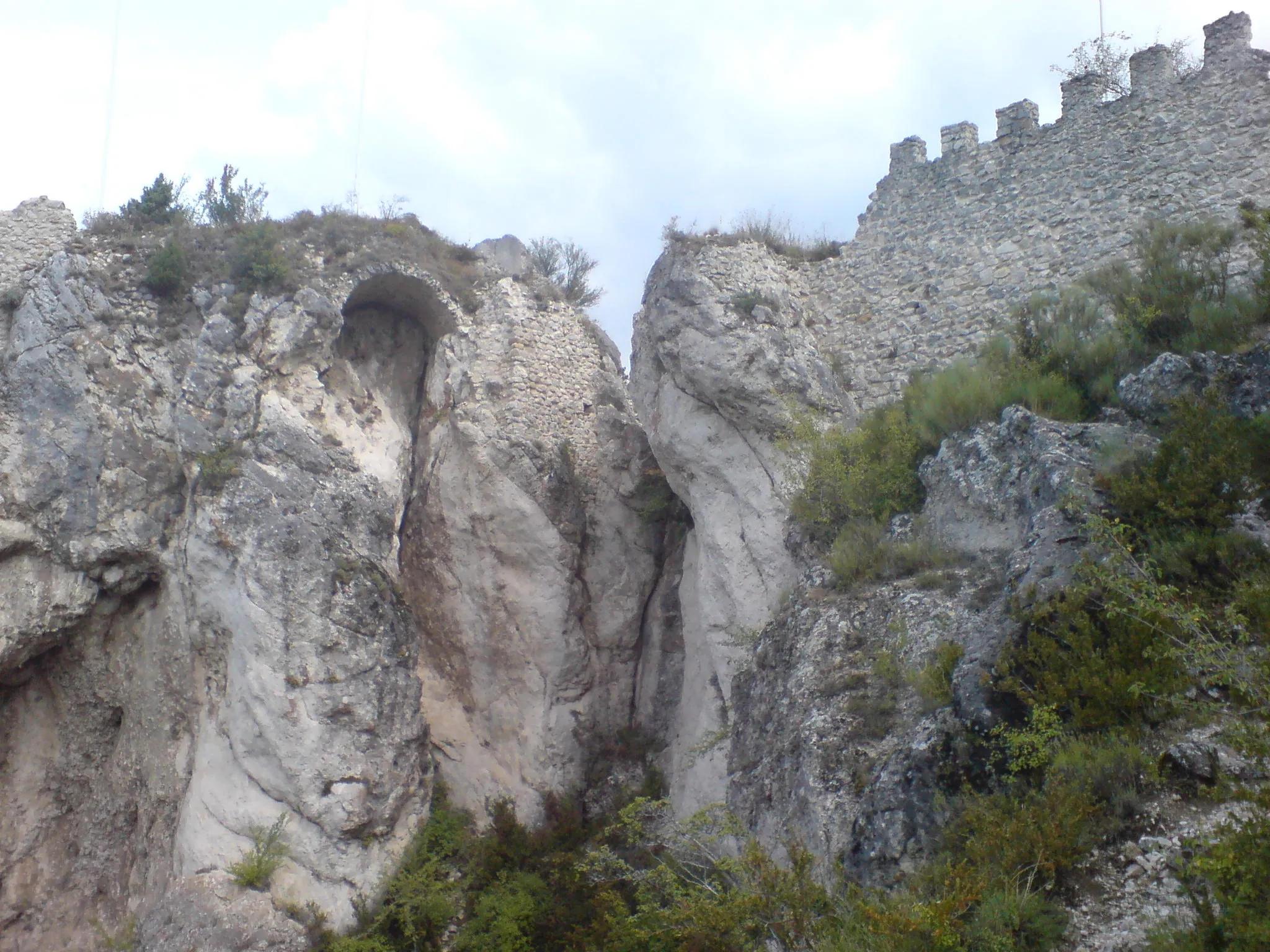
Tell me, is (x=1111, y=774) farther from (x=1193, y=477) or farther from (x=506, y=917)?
(x=506, y=917)

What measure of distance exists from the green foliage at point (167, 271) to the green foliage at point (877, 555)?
9639 millimetres

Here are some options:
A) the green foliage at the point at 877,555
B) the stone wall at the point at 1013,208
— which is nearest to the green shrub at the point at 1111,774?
the green foliage at the point at 877,555

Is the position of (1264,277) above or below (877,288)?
below

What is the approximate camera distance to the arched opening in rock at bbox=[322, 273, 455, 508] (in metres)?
Result: 14.1

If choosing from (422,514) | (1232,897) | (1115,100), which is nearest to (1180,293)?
(1115,100)

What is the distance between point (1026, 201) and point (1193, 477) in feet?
21.5

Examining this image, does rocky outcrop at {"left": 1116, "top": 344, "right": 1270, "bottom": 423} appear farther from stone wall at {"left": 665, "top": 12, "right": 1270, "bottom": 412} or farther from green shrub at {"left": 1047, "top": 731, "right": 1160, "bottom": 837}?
green shrub at {"left": 1047, "top": 731, "right": 1160, "bottom": 837}

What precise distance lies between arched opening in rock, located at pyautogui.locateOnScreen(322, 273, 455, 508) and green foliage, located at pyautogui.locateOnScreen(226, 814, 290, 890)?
4613 millimetres

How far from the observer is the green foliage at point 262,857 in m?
10.8

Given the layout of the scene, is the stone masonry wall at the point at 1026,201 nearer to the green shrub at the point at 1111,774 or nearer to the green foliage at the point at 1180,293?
the green foliage at the point at 1180,293

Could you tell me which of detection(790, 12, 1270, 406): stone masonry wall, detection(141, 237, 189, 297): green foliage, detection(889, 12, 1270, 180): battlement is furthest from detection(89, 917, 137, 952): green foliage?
detection(889, 12, 1270, 180): battlement

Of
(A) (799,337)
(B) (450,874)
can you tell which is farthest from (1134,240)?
(B) (450,874)

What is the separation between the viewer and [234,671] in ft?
38.5

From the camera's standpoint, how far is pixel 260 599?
11766 millimetres
